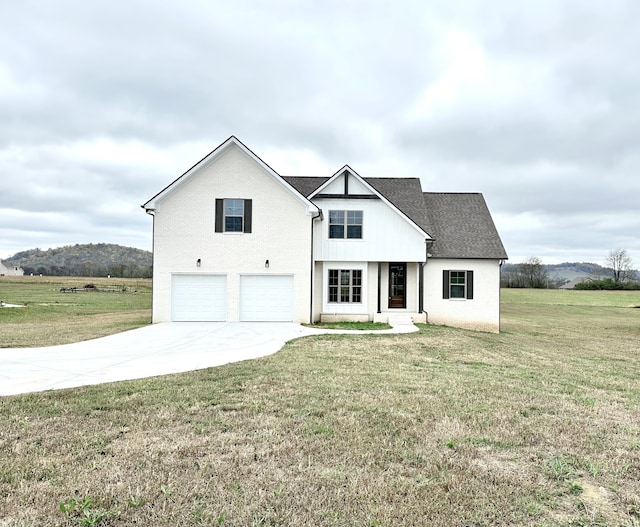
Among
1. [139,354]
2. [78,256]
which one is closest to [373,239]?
[139,354]

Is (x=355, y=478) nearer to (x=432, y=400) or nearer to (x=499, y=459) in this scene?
(x=499, y=459)

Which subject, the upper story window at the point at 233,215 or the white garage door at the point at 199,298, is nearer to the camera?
the white garage door at the point at 199,298

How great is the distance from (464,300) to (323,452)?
1792cm

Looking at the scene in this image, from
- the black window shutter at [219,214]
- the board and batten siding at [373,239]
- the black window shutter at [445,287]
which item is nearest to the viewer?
the black window shutter at [219,214]

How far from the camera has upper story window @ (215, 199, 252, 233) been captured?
18.6 m

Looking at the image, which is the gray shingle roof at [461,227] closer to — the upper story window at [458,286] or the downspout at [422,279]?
the downspout at [422,279]

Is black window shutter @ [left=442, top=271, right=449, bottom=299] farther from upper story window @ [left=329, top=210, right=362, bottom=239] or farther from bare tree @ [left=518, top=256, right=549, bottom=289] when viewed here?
bare tree @ [left=518, top=256, right=549, bottom=289]

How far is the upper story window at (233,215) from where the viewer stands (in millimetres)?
18609

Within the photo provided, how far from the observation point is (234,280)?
1855 cm

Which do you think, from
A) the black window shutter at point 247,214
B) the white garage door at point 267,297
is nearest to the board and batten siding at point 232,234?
the black window shutter at point 247,214

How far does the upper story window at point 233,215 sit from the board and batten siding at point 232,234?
0.70 ft

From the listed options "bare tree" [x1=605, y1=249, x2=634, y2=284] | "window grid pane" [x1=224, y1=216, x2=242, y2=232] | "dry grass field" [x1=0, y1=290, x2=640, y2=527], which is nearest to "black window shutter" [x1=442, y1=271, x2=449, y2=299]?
"window grid pane" [x1=224, y1=216, x2=242, y2=232]

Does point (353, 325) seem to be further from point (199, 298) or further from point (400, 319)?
point (199, 298)

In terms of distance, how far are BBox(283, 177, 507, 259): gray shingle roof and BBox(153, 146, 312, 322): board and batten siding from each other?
2766 mm
